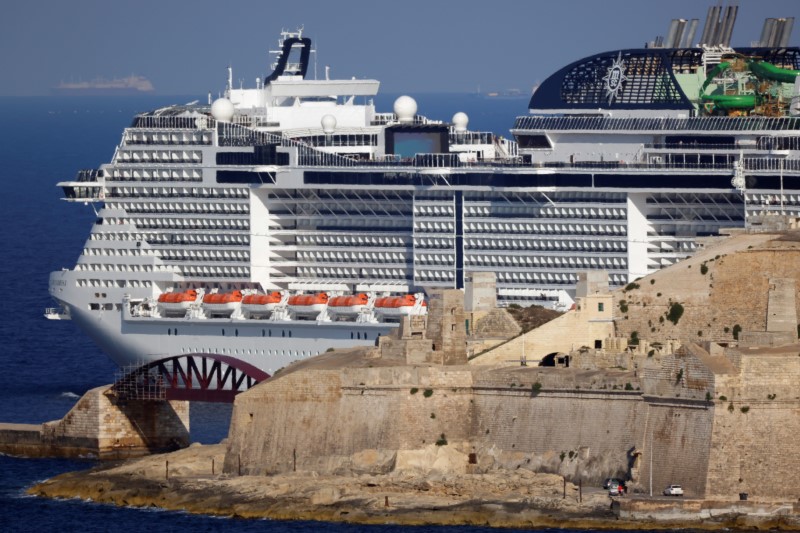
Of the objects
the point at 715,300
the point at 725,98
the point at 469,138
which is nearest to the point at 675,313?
the point at 715,300

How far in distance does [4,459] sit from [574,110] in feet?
109

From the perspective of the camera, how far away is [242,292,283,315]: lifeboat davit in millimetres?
115500

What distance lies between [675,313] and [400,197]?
31.1 meters

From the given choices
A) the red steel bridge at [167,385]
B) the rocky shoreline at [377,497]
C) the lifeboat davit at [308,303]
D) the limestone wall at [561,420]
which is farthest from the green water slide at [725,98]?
the rocky shoreline at [377,497]

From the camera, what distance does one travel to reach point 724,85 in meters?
117

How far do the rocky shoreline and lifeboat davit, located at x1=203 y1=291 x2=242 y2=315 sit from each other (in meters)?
28.5

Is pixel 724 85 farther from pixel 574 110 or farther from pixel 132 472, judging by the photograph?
pixel 132 472

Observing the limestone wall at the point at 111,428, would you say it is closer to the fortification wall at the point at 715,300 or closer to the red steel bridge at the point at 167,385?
the red steel bridge at the point at 167,385

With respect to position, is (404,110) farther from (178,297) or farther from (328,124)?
(178,297)

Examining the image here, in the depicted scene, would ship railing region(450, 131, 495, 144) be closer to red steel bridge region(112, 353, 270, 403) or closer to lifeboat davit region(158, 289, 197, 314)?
lifeboat davit region(158, 289, 197, 314)

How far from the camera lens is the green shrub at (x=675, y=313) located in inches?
3578

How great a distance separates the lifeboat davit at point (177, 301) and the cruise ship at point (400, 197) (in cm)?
13

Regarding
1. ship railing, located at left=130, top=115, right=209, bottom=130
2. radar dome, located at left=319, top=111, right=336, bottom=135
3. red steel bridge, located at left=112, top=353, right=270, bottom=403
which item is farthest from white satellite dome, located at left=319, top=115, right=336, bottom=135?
red steel bridge, located at left=112, top=353, right=270, bottom=403

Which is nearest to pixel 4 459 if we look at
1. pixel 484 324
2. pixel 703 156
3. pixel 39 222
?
pixel 484 324
